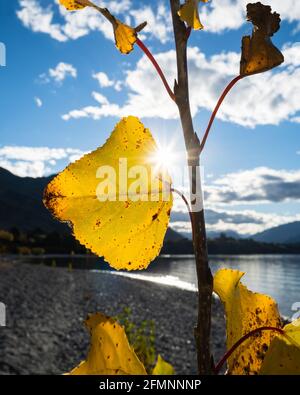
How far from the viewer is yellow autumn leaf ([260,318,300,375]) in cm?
50

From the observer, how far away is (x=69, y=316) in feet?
50.2

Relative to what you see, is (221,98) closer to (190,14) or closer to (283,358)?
(190,14)

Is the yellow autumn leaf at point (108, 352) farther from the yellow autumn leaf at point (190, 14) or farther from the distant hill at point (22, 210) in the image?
the distant hill at point (22, 210)

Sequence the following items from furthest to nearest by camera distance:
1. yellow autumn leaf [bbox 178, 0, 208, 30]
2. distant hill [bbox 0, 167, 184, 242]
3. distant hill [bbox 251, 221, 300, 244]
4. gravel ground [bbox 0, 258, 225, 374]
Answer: distant hill [bbox 251, 221, 300, 244]
distant hill [bbox 0, 167, 184, 242]
gravel ground [bbox 0, 258, 225, 374]
yellow autumn leaf [bbox 178, 0, 208, 30]

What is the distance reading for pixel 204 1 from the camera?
1.74ft

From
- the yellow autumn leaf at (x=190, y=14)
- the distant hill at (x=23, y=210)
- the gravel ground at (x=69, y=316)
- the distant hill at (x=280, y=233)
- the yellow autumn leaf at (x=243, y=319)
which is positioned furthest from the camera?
the distant hill at (x=280, y=233)

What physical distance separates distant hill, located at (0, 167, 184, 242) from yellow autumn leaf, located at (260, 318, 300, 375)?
259ft

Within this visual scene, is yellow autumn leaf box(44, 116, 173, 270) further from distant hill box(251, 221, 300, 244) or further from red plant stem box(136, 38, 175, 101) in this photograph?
distant hill box(251, 221, 300, 244)

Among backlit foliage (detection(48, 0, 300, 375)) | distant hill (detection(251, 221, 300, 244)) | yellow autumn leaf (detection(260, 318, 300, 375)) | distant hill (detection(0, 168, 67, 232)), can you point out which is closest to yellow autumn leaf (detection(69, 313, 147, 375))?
backlit foliage (detection(48, 0, 300, 375))

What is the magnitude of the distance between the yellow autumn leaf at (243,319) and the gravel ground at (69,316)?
335 inches

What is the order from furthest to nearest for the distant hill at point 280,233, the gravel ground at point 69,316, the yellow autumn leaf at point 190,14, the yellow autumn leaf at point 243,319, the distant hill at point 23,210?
the distant hill at point 280,233
the distant hill at point 23,210
the gravel ground at point 69,316
the yellow autumn leaf at point 243,319
the yellow autumn leaf at point 190,14

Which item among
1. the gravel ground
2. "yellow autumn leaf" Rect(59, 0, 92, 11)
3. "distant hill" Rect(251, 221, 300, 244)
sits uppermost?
"distant hill" Rect(251, 221, 300, 244)

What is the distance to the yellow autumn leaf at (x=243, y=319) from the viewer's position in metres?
0.61

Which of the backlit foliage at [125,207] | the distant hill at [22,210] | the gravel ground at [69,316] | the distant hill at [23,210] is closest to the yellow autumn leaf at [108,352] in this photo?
the backlit foliage at [125,207]
